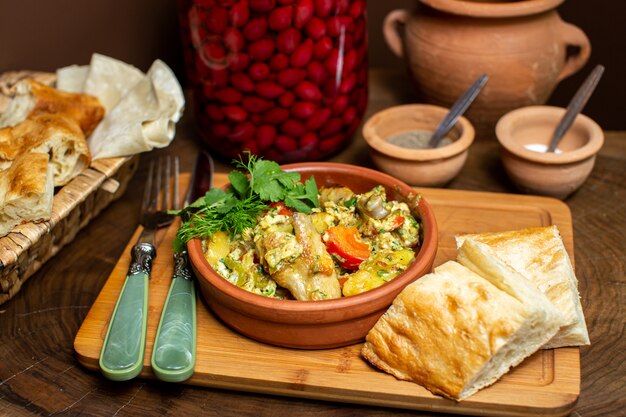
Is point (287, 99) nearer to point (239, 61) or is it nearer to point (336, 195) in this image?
point (239, 61)

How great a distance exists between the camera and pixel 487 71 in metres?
2.55

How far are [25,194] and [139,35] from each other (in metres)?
1.50

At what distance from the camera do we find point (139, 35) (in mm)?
3176

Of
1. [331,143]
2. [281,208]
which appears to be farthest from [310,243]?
[331,143]

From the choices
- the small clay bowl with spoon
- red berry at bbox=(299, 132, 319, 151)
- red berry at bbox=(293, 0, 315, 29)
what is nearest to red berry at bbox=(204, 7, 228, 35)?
red berry at bbox=(293, 0, 315, 29)

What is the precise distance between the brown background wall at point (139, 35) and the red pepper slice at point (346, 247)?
1501 millimetres

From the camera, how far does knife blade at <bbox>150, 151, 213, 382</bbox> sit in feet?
5.36

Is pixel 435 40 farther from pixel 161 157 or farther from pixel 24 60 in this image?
pixel 24 60

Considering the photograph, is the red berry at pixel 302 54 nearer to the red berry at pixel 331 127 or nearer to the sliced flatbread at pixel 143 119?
the red berry at pixel 331 127

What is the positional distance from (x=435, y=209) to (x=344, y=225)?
0.46 metres

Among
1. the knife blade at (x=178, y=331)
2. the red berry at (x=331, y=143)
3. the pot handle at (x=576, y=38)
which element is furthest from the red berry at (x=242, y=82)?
the pot handle at (x=576, y=38)

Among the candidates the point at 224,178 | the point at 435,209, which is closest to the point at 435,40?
the point at 435,209

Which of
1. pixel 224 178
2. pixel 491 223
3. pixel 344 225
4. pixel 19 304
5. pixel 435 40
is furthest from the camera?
pixel 435 40

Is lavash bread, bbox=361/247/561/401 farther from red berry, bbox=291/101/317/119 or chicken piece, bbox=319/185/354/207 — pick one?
red berry, bbox=291/101/317/119
